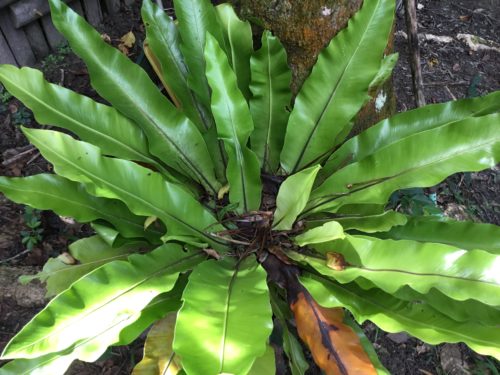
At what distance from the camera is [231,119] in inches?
57.5

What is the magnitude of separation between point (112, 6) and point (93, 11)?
0.15 meters

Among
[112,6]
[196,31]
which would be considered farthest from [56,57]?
[196,31]

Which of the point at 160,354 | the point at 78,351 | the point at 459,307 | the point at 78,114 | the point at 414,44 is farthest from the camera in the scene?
the point at 414,44

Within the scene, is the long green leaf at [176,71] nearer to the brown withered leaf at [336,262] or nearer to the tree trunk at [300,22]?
the tree trunk at [300,22]

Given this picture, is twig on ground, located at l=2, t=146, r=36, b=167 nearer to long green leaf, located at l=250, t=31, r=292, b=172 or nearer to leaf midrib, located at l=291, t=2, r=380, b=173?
long green leaf, located at l=250, t=31, r=292, b=172

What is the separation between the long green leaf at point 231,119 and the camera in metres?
1.42

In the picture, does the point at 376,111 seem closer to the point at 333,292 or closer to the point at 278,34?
the point at 278,34

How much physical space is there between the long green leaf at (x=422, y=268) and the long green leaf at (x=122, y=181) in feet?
1.53

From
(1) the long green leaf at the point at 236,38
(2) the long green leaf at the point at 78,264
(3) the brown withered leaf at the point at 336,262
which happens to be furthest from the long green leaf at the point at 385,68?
(2) the long green leaf at the point at 78,264

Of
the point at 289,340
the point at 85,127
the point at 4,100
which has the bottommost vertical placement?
the point at 289,340

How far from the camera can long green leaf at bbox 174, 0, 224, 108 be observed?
62.6 inches

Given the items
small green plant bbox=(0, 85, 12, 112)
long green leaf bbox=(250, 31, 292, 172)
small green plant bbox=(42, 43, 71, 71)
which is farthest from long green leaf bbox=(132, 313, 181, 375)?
small green plant bbox=(42, 43, 71, 71)

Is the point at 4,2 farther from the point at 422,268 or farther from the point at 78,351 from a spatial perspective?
→ the point at 422,268

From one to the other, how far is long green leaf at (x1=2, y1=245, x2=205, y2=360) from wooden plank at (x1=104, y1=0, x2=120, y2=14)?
2.02 meters
